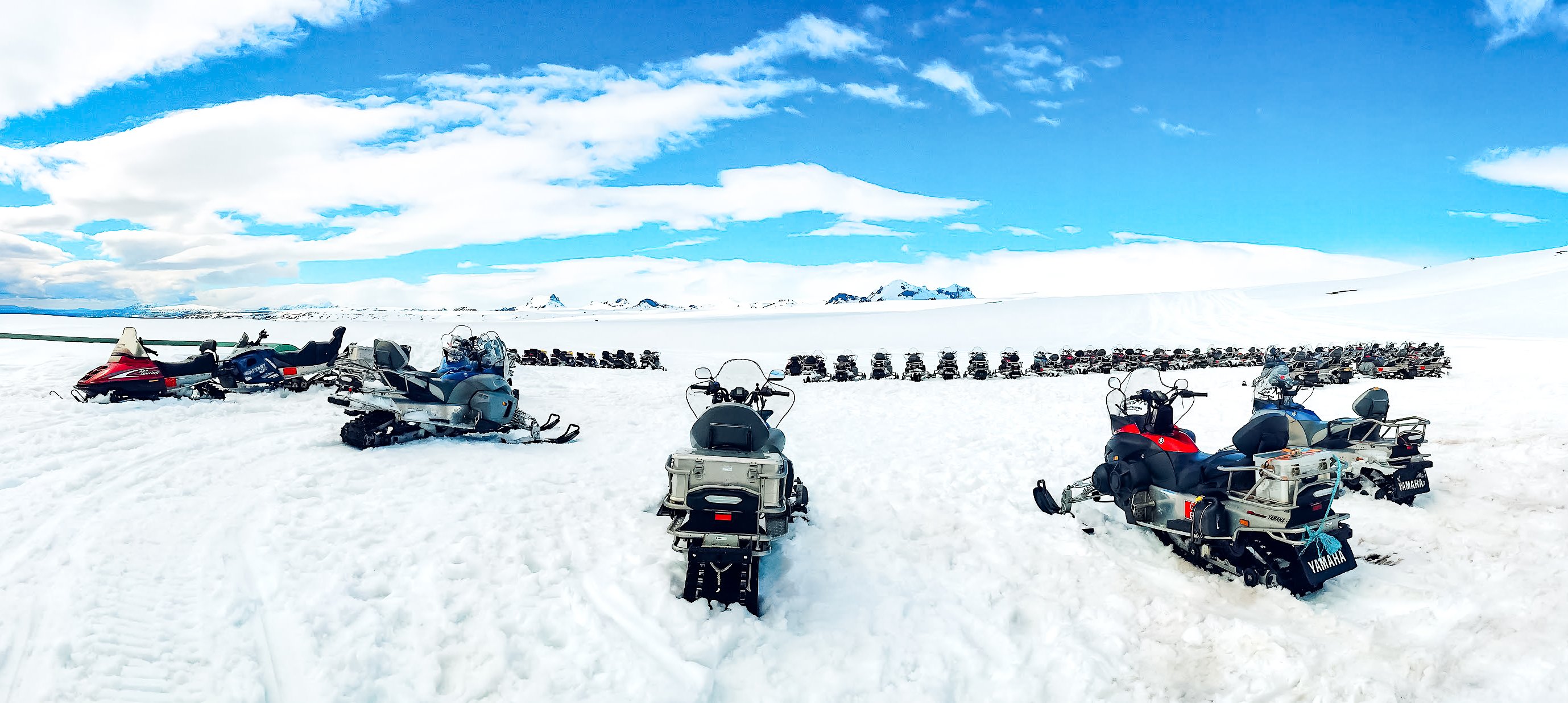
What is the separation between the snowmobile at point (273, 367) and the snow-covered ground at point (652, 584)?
3027 millimetres

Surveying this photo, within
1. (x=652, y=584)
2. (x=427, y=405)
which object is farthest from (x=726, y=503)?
(x=427, y=405)

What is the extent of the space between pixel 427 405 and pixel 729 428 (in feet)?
23.1

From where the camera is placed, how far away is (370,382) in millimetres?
10758

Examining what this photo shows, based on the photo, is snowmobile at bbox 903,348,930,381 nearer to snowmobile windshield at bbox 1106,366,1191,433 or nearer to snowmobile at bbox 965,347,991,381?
snowmobile at bbox 965,347,991,381

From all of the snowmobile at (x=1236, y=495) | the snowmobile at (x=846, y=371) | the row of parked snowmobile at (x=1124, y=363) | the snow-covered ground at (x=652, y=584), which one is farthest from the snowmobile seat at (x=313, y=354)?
the snowmobile at (x=1236, y=495)

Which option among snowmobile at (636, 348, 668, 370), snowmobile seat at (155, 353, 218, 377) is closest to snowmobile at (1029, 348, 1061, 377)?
snowmobile at (636, 348, 668, 370)

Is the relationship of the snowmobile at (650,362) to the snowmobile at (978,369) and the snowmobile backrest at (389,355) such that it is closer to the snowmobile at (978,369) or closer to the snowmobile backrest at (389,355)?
the snowmobile at (978,369)

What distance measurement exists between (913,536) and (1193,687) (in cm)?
285

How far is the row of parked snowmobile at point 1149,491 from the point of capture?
508cm

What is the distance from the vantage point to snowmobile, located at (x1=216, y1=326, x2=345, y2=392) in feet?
47.1

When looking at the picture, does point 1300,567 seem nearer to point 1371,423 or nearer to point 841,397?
point 1371,423

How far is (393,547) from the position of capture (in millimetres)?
5699

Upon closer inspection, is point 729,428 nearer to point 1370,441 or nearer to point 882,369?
point 1370,441

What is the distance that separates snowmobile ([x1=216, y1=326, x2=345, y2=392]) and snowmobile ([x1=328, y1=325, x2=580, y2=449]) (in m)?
4.84
